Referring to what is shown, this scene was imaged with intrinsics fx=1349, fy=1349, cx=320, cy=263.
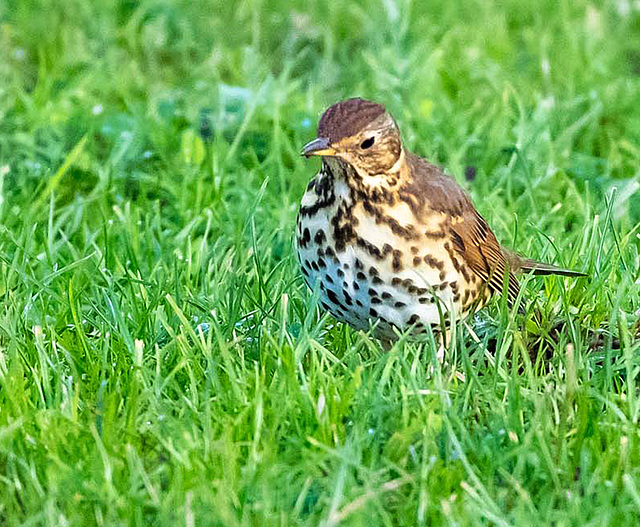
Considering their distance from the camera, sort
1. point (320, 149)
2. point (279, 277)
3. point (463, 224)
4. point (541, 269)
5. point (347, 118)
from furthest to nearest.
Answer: point (279, 277) < point (541, 269) < point (463, 224) < point (347, 118) < point (320, 149)

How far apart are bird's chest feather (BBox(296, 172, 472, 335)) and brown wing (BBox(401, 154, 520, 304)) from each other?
10 centimetres

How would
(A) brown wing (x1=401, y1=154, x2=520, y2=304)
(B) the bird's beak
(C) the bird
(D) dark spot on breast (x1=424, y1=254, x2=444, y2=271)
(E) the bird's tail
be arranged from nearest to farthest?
(B) the bird's beak
(C) the bird
(D) dark spot on breast (x1=424, y1=254, x2=444, y2=271)
(A) brown wing (x1=401, y1=154, x2=520, y2=304)
(E) the bird's tail

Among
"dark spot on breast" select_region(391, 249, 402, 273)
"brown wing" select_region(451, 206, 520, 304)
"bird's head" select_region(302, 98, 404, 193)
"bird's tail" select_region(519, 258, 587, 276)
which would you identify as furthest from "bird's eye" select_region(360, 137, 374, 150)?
"bird's tail" select_region(519, 258, 587, 276)

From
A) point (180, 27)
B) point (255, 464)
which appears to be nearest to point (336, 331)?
point (255, 464)

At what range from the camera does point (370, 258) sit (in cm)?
387

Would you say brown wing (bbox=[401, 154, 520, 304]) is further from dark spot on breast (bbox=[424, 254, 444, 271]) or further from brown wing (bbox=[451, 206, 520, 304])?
dark spot on breast (bbox=[424, 254, 444, 271])

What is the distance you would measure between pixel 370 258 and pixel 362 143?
0.33m

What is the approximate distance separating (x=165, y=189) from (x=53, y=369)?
1.97 meters

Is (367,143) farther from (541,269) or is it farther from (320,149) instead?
(541,269)

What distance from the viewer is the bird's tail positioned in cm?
451

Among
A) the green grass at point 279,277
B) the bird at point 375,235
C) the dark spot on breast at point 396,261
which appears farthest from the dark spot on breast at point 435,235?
the green grass at point 279,277

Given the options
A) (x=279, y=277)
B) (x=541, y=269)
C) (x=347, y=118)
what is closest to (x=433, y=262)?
(x=347, y=118)

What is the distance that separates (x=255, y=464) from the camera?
3.35 m

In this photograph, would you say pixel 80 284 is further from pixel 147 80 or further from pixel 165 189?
pixel 147 80
